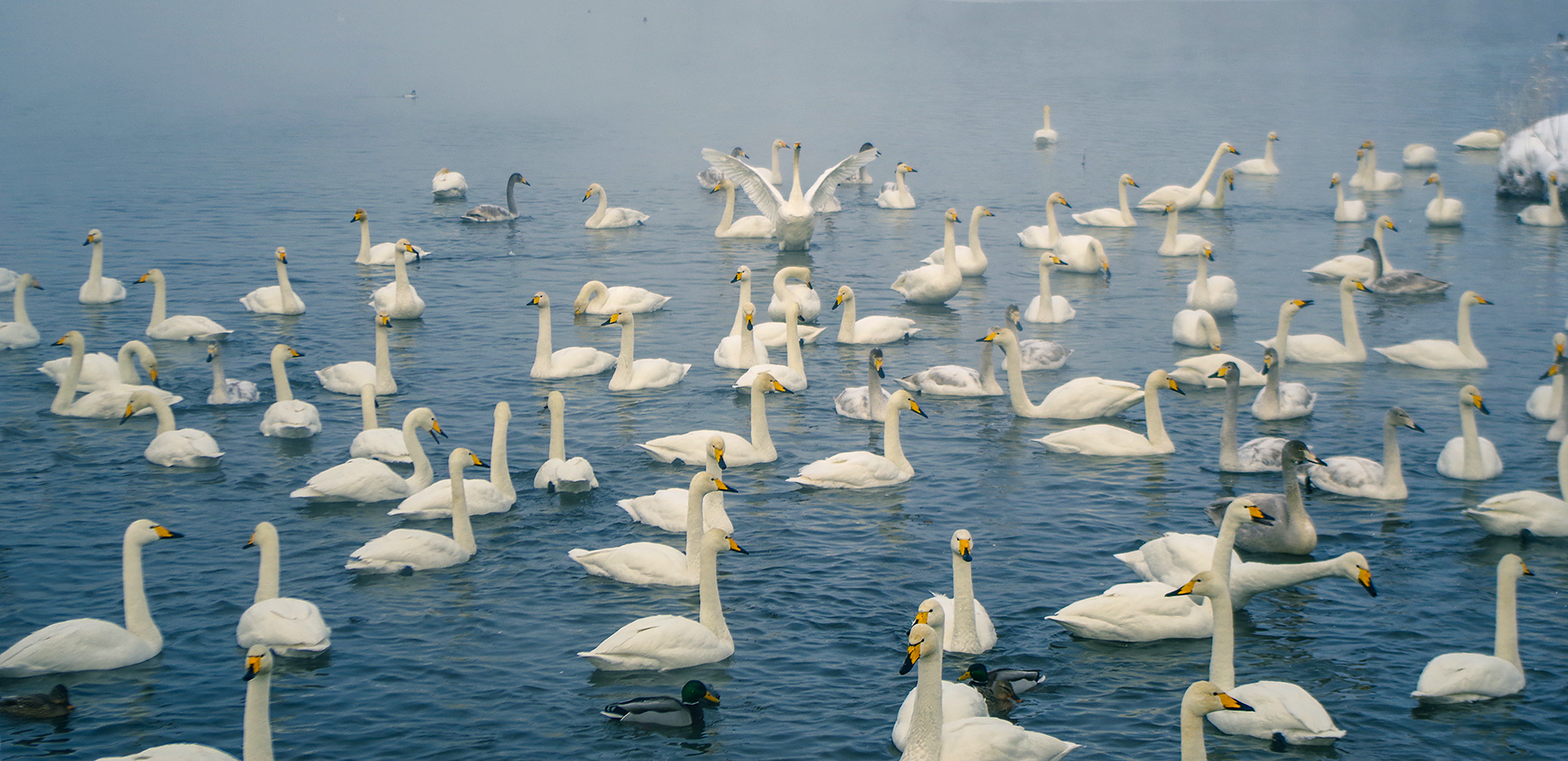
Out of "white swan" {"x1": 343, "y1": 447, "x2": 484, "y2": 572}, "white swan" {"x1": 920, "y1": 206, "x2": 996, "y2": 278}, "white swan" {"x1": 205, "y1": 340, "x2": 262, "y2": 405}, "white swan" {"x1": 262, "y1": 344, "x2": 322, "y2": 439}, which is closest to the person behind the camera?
"white swan" {"x1": 343, "y1": 447, "x2": 484, "y2": 572}

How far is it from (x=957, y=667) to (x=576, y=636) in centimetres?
305

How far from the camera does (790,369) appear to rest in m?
18.6

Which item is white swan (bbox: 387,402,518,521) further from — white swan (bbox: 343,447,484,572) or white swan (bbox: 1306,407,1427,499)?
white swan (bbox: 1306,407,1427,499)

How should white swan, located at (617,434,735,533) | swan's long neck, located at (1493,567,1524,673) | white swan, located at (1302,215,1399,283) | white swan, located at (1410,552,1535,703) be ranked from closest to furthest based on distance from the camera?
white swan, located at (1410,552,1535,703) < swan's long neck, located at (1493,567,1524,673) < white swan, located at (617,434,735,533) < white swan, located at (1302,215,1399,283)

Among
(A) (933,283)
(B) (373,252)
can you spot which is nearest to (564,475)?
(A) (933,283)

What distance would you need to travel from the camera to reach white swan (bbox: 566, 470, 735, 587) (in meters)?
12.4

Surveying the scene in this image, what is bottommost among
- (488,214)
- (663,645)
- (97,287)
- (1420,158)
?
(663,645)

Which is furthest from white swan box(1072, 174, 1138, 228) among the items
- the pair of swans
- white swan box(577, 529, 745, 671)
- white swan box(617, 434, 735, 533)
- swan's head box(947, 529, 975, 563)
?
white swan box(577, 529, 745, 671)

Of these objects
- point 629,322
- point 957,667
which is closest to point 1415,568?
point 957,667

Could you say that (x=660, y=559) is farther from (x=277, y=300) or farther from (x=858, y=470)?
(x=277, y=300)

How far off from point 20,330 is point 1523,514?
19003mm

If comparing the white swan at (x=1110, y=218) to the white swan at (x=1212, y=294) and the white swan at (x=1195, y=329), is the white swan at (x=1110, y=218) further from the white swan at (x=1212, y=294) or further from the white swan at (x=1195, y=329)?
the white swan at (x=1195, y=329)

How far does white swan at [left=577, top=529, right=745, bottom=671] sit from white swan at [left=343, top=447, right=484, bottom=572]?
2.26m

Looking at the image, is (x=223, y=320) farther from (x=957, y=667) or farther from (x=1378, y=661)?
(x=1378, y=661)
